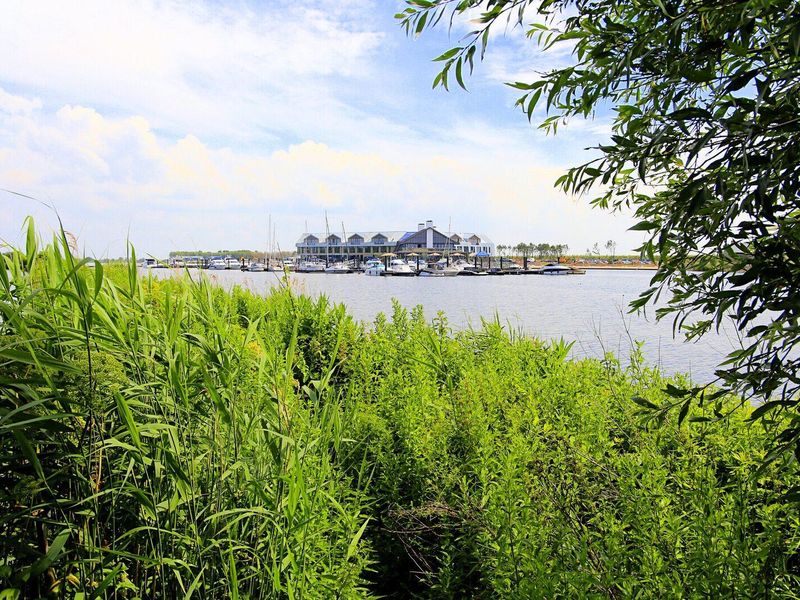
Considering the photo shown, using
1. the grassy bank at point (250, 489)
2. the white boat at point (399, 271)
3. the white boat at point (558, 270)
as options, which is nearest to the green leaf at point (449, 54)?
the grassy bank at point (250, 489)

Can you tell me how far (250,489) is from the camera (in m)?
2.15

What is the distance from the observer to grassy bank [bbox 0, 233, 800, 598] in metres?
1.97

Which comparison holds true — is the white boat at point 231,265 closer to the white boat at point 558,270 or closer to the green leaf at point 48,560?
the white boat at point 558,270

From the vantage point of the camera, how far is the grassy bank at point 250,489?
1967 mm

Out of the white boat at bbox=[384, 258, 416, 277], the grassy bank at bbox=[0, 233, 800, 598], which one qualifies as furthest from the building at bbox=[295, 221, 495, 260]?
the grassy bank at bbox=[0, 233, 800, 598]

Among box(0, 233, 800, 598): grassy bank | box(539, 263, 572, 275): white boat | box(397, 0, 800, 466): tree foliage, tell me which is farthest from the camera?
box(539, 263, 572, 275): white boat

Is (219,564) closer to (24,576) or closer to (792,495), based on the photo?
(24,576)

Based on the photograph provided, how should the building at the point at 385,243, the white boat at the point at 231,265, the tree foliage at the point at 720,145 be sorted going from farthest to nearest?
the building at the point at 385,243 < the white boat at the point at 231,265 < the tree foliage at the point at 720,145

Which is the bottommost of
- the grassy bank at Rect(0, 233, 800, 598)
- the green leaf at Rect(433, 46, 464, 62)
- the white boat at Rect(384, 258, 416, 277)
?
the grassy bank at Rect(0, 233, 800, 598)

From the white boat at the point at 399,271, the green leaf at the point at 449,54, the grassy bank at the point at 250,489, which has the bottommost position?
the grassy bank at the point at 250,489

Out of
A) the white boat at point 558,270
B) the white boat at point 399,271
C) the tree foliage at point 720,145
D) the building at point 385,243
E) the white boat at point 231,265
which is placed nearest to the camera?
the tree foliage at point 720,145

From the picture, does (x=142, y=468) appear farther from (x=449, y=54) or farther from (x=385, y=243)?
(x=385, y=243)

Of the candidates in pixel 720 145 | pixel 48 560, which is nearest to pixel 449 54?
pixel 720 145

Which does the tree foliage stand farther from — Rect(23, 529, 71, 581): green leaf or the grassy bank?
Rect(23, 529, 71, 581): green leaf
